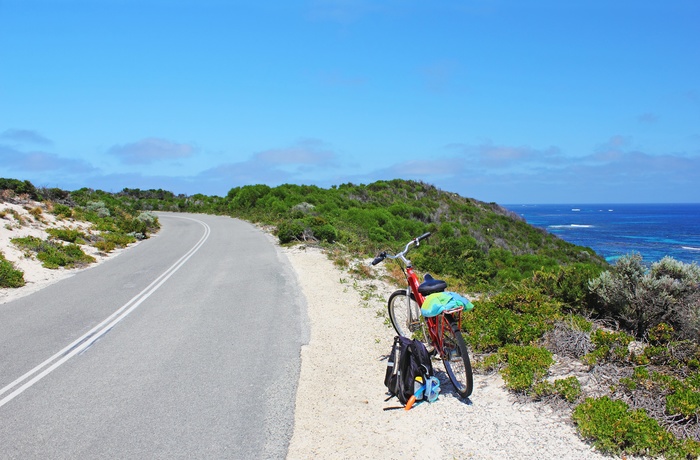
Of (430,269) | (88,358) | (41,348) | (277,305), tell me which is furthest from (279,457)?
(430,269)

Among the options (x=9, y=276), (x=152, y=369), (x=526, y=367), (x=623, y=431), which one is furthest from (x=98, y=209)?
(x=623, y=431)

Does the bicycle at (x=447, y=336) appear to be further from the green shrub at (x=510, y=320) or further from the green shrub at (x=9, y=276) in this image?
the green shrub at (x=9, y=276)

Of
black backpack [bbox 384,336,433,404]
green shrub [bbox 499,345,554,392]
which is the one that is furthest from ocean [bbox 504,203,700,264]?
black backpack [bbox 384,336,433,404]

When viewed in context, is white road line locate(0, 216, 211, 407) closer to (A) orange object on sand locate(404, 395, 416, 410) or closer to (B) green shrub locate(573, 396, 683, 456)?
(A) orange object on sand locate(404, 395, 416, 410)

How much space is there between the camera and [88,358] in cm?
689

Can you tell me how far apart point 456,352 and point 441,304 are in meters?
0.52

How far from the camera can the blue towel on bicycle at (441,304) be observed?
534 centimetres

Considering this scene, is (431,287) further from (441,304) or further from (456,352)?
(456,352)

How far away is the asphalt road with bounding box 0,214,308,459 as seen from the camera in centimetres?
459

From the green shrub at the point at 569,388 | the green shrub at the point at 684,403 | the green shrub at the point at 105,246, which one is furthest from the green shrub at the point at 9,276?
the green shrub at the point at 684,403

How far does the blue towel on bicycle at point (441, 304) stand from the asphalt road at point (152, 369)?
1.77 m

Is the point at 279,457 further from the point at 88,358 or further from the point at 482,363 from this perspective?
the point at 88,358

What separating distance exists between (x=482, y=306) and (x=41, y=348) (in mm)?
6496

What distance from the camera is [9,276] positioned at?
12258mm
